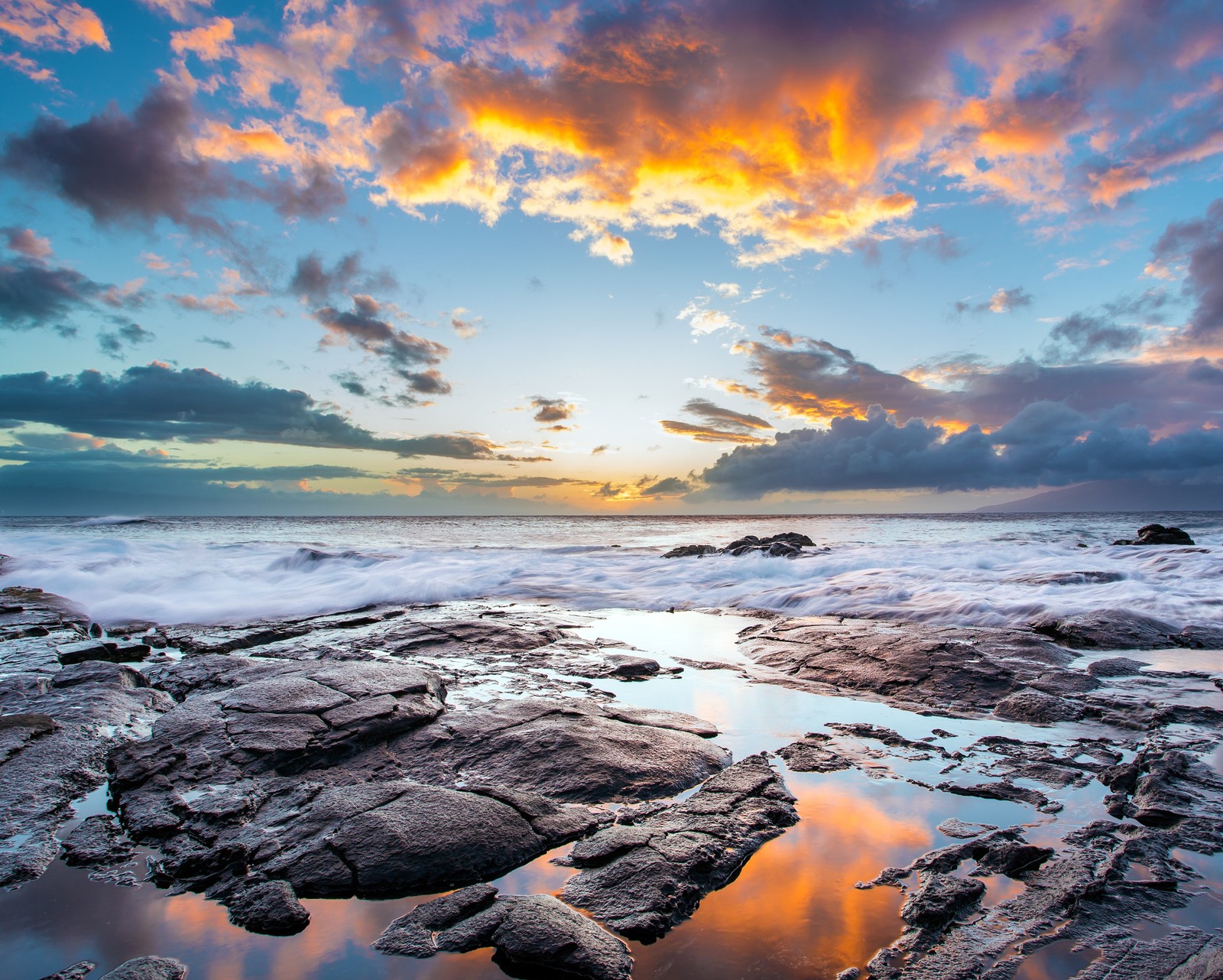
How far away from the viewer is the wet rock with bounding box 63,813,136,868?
280 cm

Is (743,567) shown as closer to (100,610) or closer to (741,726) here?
(741,726)

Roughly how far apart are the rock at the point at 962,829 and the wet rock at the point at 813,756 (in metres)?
0.72

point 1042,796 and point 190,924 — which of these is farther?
point 1042,796

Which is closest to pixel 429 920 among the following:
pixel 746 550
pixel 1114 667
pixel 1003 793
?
pixel 1003 793

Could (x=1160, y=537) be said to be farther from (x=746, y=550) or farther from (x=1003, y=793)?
(x=1003, y=793)

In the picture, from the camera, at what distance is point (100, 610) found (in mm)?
10367

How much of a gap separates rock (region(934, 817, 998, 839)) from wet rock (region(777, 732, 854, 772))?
0.72 metres

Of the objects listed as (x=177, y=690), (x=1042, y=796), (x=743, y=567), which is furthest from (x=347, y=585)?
(x=1042, y=796)

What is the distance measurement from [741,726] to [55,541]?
29.9 metres

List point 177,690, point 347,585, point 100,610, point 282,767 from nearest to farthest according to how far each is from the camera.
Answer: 1. point 282,767
2. point 177,690
3. point 100,610
4. point 347,585

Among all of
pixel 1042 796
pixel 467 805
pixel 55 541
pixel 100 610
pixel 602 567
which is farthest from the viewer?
pixel 55 541

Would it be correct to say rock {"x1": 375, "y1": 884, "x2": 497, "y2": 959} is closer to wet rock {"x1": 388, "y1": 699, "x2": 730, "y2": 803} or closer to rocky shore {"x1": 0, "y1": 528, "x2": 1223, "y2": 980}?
rocky shore {"x1": 0, "y1": 528, "x2": 1223, "y2": 980}

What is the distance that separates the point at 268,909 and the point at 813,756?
121 inches

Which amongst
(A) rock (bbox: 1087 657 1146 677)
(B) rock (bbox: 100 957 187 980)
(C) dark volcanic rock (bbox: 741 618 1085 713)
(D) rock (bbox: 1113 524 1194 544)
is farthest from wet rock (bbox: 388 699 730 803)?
(D) rock (bbox: 1113 524 1194 544)
